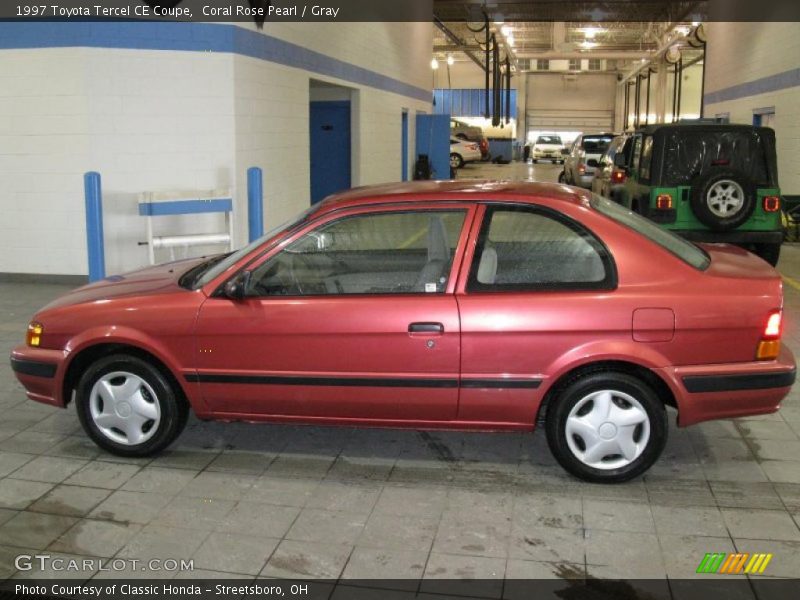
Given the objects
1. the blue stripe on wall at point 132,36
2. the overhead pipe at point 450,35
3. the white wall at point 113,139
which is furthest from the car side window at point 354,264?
the overhead pipe at point 450,35

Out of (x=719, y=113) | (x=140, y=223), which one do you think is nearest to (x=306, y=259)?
(x=140, y=223)

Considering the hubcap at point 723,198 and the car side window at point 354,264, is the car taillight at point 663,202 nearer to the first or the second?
the hubcap at point 723,198

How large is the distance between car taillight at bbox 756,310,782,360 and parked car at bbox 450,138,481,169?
29021mm

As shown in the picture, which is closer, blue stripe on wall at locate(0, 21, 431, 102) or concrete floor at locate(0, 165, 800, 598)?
concrete floor at locate(0, 165, 800, 598)

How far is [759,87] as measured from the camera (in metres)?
17.6

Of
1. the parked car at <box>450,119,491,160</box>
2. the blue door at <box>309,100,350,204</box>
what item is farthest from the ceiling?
the blue door at <box>309,100,350,204</box>

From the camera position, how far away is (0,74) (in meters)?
9.70

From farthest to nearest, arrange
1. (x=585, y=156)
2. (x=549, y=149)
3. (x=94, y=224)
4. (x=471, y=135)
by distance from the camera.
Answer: (x=549, y=149) → (x=471, y=135) → (x=585, y=156) → (x=94, y=224)

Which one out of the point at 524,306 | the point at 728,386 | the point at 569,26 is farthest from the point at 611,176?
the point at 569,26

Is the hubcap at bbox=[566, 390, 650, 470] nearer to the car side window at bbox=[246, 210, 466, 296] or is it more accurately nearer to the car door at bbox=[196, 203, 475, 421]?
the car door at bbox=[196, 203, 475, 421]

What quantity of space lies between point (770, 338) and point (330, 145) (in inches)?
490

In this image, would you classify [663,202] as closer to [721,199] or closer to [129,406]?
[721,199]

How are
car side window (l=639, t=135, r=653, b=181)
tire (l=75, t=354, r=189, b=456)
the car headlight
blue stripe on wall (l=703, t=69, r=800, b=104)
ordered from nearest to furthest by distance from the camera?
tire (l=75, t=354, r=189, b=456), the car headlight, car side window (l=639, t=135, r=653, b=181), blue stripe on wall (l=703, t=69, r=800, b=104)

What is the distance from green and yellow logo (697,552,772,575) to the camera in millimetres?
3607
